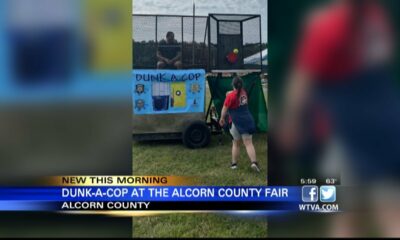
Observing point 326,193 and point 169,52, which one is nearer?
point 169,52

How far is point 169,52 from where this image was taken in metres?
3.35

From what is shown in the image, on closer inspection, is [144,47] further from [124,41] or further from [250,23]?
[250,23]

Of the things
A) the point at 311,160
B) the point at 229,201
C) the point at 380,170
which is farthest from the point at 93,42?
the point at 380,170

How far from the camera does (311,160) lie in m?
3.45

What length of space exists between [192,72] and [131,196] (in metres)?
1.00

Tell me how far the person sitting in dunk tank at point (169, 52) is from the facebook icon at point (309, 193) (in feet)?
4.25

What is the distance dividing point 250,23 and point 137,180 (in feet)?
4.58

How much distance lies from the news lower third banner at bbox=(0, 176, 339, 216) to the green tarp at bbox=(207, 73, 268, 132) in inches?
19.9

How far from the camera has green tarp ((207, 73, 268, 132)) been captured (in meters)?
3.42

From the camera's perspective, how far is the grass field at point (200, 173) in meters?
3.41

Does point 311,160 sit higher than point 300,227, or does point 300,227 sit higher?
point 311,160

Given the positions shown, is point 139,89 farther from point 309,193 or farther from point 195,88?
point 309,193

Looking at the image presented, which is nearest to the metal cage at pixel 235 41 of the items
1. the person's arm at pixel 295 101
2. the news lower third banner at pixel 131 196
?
the person's arm at pixel 295 101

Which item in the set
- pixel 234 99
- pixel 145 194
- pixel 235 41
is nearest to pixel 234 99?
pixel 234 99
